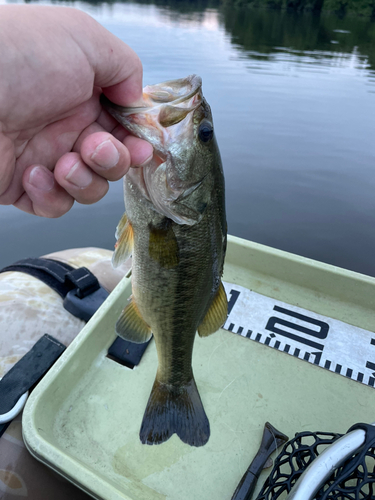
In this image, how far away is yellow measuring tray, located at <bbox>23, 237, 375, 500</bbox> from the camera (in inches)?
69.0

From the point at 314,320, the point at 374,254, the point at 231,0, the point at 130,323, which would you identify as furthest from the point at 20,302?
the point at 231,0

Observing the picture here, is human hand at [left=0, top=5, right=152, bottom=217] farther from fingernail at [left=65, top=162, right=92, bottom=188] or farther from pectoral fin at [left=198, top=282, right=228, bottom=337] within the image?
pectoral fin at [left=198, top=282, right=228, bottom=337]

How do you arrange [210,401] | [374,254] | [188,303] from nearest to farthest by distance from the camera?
[188,303] < [210,401] < [374,254]

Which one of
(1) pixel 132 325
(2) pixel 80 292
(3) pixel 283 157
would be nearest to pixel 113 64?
(1) pixel 132 325

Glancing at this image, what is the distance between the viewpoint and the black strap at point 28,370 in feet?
5.88

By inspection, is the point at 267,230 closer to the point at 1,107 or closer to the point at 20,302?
the point at 20,302

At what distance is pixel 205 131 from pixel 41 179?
0.72 meters

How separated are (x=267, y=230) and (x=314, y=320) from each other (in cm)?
332

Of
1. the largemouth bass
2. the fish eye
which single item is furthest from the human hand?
the fish eye

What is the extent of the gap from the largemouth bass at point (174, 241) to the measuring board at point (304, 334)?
0.84 m

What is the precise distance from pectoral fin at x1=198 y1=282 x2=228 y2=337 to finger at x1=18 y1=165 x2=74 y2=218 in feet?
2.88

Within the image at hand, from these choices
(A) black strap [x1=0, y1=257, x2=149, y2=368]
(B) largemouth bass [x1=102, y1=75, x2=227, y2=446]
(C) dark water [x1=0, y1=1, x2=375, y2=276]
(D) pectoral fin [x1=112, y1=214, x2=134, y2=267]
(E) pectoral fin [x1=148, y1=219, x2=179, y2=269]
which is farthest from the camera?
(C) dark water [x1=0, y1=1, x2=375, y2=276]

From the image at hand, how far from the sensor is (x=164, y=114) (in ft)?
4.35

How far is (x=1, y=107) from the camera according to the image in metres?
1.12
